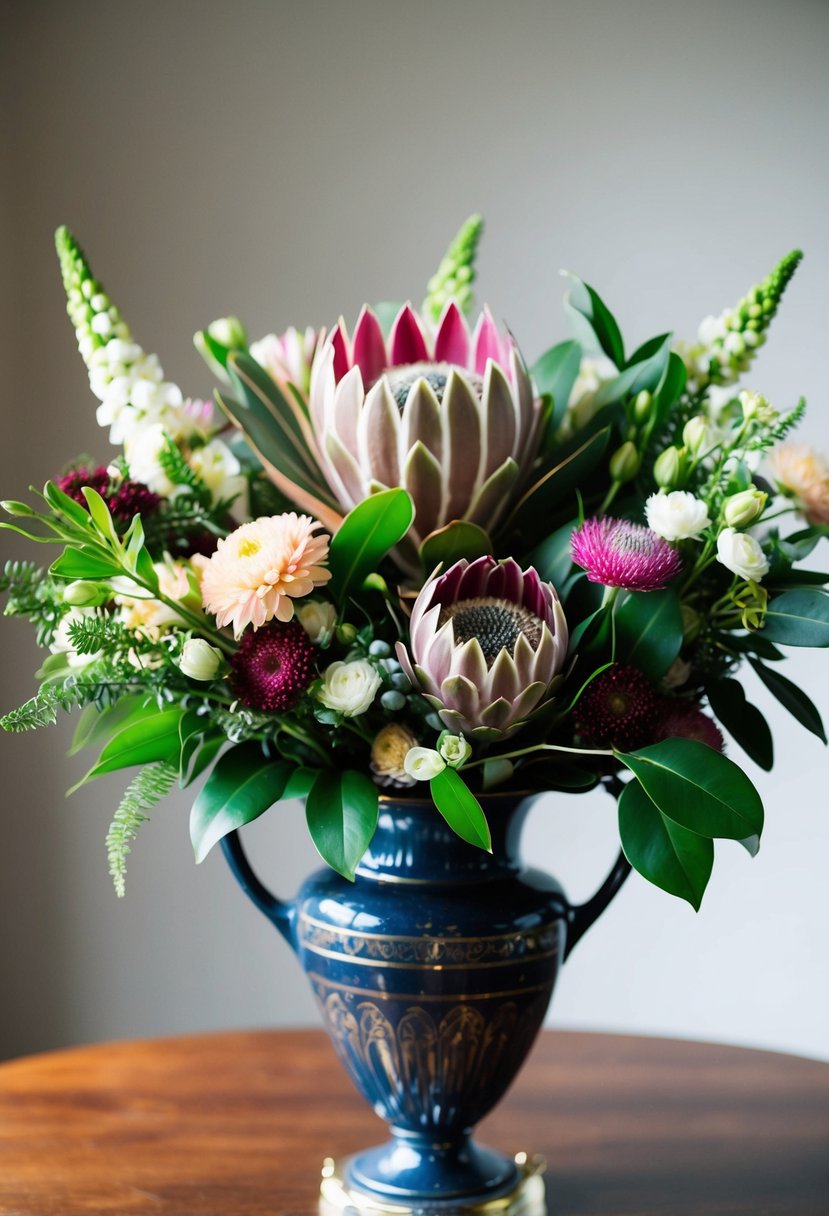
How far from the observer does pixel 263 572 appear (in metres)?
0.78

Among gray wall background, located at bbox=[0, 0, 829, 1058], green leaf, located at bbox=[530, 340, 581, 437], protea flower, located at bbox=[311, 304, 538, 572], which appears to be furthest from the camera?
gray wall background, located at bbox=[0, 0, 829, 1058]

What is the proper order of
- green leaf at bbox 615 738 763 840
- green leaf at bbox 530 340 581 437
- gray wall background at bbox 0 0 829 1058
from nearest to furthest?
green leaf at bbox 615 738 763 840 → green leaf at bbox 530 340 581 437 → gray wall background at bbox 0 0 829 1058

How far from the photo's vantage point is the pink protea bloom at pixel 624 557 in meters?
0.78

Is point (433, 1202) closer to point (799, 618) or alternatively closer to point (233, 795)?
point (233, 795)

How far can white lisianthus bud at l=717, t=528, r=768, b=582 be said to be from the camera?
0.80 m

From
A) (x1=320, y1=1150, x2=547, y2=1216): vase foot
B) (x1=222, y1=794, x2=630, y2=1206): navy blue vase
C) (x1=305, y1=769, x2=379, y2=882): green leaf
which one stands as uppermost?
(x1=305, y1=769, x2=379, y2=882): green leaf

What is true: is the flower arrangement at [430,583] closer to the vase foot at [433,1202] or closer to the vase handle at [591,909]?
the vase handle at [591,909]

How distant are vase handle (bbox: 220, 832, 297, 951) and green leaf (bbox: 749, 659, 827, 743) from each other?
384 mm

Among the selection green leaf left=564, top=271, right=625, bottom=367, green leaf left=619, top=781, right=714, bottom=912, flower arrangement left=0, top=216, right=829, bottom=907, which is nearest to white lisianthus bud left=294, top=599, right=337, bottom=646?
flower arrangement left=0, top=216, right=829, bottom=907

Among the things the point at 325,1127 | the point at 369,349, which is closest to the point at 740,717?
the point at 369,349

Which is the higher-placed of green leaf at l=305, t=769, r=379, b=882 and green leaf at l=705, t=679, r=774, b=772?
green leaf at l=705, t=679, r=774, b=772

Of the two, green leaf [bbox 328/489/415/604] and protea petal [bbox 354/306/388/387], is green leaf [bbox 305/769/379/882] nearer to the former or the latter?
green leaf [bbox 328/489/415/604]

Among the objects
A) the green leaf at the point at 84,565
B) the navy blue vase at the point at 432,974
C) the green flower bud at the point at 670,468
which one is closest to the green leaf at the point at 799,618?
the green flower bud at the point at 670,468

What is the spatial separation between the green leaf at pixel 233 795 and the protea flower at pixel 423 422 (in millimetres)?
185
